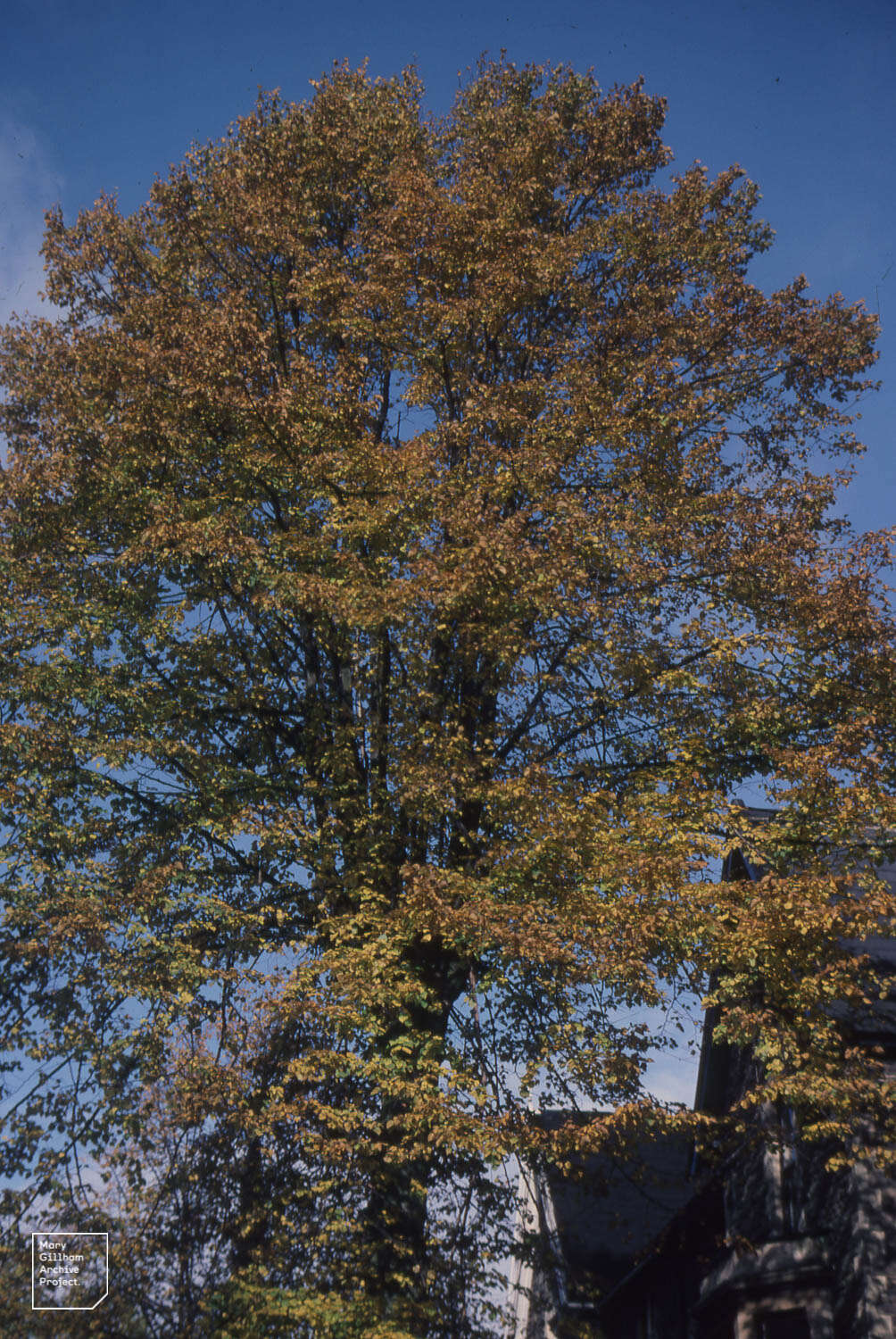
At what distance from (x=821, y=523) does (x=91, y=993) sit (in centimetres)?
1212

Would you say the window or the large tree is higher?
the large tree

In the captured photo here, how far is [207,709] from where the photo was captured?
14211 mm

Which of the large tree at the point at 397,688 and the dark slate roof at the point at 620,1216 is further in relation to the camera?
the dark slate roof at the point at 620,1216

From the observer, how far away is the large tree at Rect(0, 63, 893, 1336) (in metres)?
10.5

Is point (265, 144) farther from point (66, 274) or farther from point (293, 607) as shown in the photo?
point (293, 607)

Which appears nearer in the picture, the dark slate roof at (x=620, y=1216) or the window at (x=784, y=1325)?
the window at (x=784, y=1325)

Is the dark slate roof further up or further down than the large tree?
further down

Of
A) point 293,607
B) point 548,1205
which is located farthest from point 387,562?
point 548,1205

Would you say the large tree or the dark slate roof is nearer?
the large tree

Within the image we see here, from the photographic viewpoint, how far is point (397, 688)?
45.5ft

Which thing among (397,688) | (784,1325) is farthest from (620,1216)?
(397,688)

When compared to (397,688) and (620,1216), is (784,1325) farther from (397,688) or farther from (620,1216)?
(397,688)

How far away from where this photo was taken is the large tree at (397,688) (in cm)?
1052

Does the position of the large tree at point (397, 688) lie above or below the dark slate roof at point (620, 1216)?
above
